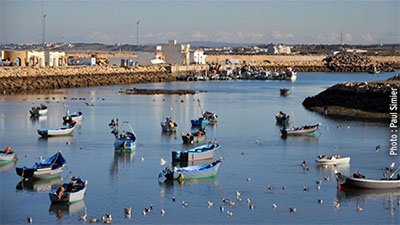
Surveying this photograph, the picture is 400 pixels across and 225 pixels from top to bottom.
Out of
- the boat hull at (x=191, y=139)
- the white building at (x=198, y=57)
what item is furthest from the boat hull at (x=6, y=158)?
the white building at (x=198, y=57)

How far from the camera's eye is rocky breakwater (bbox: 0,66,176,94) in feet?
166

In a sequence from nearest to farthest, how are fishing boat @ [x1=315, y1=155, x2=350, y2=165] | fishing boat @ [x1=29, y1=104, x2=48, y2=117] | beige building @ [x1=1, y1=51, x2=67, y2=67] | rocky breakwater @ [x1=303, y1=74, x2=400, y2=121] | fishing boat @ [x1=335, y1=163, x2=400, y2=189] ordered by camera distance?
1. fishing boat @ [x1=335, y1=163, x2=400, y2=189]
2. fishing boat @ [x1=315, y1=155, x2=350, y2=165]
3. rocky breakwater @ [x1=303, y1=74, x2=400, y2=121]
4. fishing boat @ [x1=29, y1=104, x2=48, y2=117]
5. beige building @ [x1=1, y1=51, x2=67, y2=67]

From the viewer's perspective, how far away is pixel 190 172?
20438mm

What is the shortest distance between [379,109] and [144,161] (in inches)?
584

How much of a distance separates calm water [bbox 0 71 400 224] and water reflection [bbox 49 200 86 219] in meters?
0.02

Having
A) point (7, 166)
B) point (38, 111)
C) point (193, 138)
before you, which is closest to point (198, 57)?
point (38, 111)

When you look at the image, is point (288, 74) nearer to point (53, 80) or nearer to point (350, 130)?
point (53, 80)

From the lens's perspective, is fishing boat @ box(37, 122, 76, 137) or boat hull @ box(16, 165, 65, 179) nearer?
boat hull @ box(16, 165, 65, 179)

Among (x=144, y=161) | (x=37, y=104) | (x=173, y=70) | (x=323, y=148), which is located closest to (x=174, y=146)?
(x=144, y=161)

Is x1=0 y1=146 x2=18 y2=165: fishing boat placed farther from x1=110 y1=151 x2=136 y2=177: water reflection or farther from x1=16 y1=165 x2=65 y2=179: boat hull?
x1=110 y1=151 x2=136 y2=177: water reflection

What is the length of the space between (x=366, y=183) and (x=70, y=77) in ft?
134

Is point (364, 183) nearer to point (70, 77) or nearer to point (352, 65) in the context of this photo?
point (70, 77)

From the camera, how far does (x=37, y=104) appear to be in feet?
133

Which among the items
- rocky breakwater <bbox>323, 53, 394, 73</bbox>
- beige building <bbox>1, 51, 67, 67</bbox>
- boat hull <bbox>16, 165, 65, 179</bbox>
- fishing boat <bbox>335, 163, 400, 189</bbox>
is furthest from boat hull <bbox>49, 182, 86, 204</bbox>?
rocky breakwater <bbox>323, 53, 394, 73</bbox>
